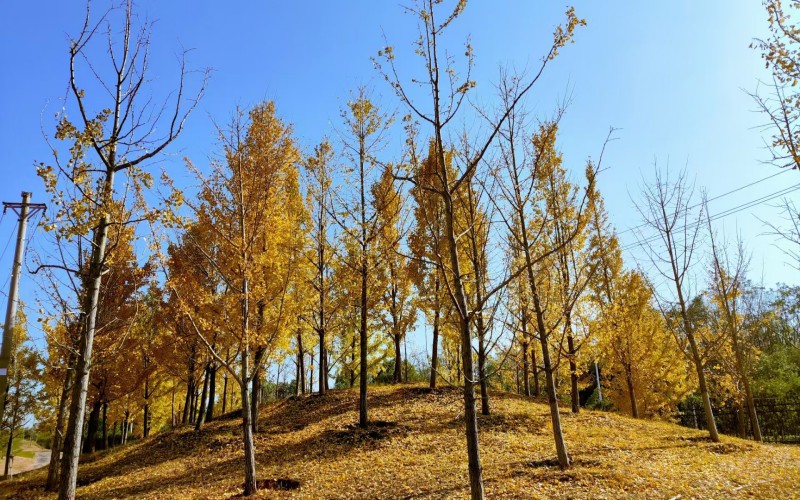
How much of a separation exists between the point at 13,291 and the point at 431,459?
7.65 meters

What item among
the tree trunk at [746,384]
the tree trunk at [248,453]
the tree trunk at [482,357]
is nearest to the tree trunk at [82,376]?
the tree trunk at [248,453]

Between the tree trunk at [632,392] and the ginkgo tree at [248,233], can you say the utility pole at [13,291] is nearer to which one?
the ginkgo tree at [248,233]

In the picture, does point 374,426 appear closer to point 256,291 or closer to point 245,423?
point 245,423

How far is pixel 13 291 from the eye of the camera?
518cm

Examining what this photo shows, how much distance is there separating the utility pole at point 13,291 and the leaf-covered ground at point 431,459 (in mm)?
4191

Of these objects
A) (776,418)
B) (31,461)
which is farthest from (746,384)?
(31,461)

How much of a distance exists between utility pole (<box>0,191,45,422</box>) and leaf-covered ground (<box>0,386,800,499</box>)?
4.19m

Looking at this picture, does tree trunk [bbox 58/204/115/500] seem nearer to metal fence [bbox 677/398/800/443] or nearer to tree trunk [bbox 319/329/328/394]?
tree trunk [bbox 319/329/328/394]

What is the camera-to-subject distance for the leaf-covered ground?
272 inches

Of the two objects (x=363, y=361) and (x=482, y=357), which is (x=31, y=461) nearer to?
(x=363, y=361)

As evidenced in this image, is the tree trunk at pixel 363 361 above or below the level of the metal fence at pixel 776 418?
above

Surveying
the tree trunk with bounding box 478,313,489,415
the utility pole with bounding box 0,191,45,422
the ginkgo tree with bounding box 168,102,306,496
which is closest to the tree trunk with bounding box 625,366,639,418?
the tree trunk with bounding box 478,313,489,415

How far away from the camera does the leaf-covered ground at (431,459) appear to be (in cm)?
691

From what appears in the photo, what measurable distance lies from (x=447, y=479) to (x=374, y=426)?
4.97 m
